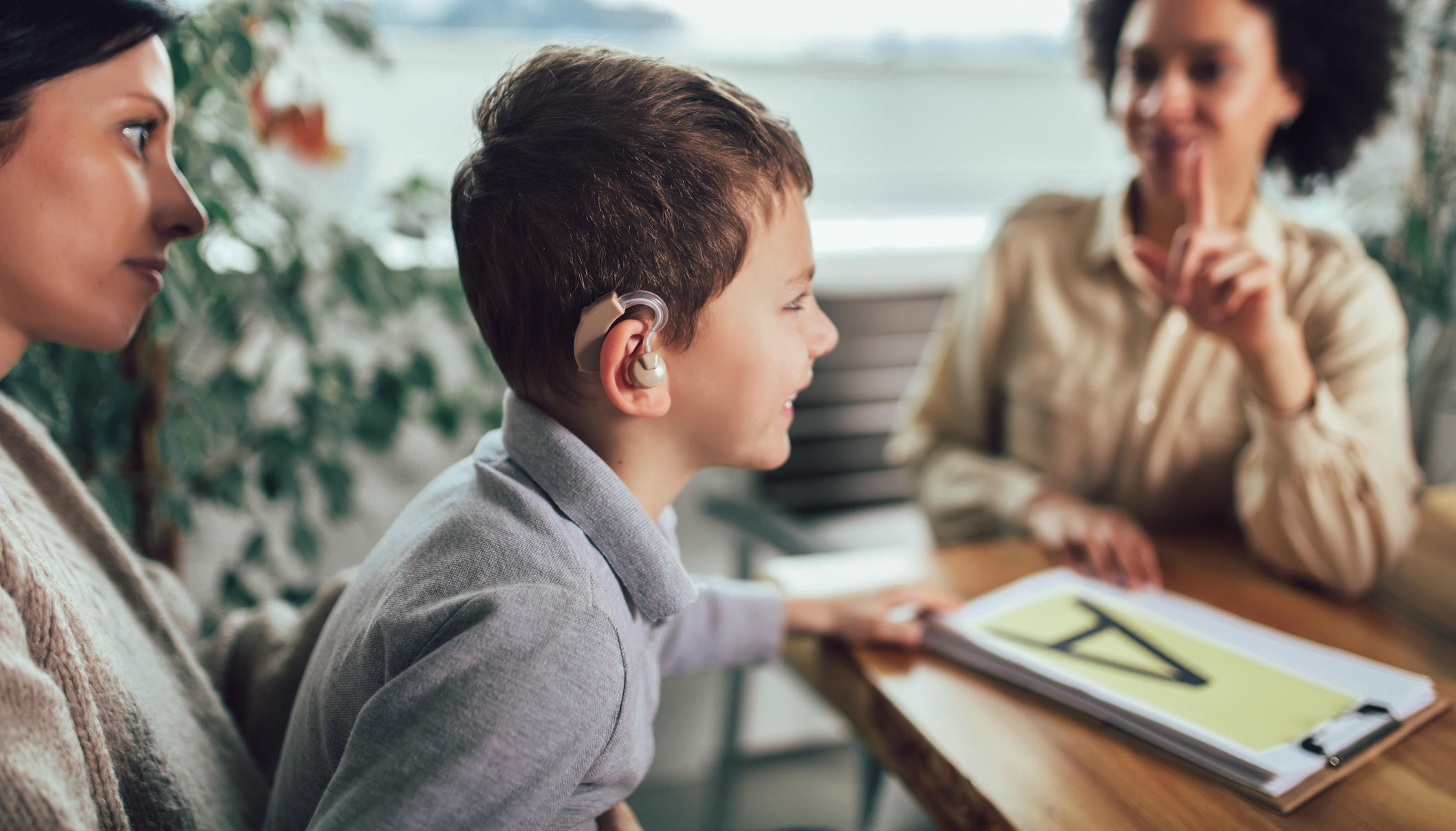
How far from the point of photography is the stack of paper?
0.76 m

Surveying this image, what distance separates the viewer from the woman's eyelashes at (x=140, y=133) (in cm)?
74

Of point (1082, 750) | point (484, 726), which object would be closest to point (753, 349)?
point (484, 726)

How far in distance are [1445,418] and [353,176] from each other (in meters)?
2.19

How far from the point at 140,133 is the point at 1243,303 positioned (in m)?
1.11

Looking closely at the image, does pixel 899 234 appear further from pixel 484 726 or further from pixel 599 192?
pixel 484 726

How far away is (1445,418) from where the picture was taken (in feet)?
6.11

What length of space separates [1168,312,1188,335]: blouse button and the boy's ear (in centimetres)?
92

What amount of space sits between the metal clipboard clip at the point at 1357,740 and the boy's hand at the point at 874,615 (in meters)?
0.34

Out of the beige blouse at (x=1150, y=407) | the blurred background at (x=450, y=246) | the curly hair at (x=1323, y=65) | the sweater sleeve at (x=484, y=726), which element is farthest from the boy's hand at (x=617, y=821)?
the curly hair at (x=1323, y=65)

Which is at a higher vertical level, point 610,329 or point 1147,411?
point 610,329

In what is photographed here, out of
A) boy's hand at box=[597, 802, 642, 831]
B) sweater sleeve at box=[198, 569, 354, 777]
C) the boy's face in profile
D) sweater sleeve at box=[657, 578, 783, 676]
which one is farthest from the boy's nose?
sweater sleeve at box=[198, 569, 354, 777]

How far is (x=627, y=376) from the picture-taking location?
68 centimetres

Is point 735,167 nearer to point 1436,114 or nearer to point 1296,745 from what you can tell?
point 1296,745

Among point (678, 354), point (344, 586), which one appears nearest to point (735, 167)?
point (678, 354)
